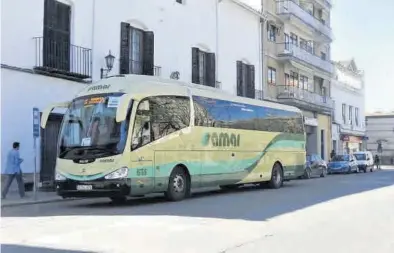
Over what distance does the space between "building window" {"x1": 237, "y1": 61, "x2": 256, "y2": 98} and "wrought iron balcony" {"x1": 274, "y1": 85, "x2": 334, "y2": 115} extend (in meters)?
4.27

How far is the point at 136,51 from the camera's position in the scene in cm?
2605

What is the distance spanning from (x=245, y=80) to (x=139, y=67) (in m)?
11.6

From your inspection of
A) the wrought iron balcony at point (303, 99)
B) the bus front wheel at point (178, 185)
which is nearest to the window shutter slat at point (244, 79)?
the wrought iron balcony at point (303, 99)

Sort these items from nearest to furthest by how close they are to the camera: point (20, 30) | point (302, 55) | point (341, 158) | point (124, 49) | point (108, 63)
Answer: point (20, 30) < point (108, 63) < point (124, 49) < point (341, 158) < point (302, 55)

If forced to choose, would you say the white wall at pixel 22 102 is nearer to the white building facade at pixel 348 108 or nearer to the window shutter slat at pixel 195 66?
the window shutter slat at pixel 195 66

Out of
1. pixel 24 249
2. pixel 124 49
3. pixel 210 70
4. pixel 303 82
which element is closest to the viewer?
pixel 24 249

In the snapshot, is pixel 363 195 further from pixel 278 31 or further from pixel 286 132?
pixel 278 31

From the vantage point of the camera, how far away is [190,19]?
30.2 m

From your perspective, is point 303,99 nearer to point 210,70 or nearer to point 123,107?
point 210,70

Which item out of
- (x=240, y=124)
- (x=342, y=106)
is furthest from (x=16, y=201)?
(x=342, y=106)

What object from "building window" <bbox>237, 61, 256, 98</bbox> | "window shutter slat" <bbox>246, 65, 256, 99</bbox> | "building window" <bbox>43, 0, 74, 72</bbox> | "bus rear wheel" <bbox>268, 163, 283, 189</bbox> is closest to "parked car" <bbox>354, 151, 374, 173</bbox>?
"window shutter slat" <bbox>246, 65, 256, 99</bbox>

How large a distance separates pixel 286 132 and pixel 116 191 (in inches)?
435

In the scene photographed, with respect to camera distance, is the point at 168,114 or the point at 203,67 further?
the point at 203,67

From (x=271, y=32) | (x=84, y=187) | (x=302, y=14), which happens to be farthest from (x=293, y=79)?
(x=84, y=187)
